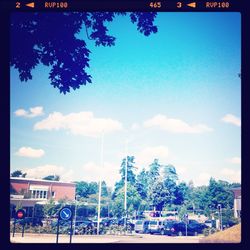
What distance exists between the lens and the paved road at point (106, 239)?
2018mm

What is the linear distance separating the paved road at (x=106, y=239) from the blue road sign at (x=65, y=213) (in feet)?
0.42

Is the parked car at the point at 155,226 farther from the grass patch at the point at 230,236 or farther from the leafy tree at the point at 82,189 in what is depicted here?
the leafy tree at the point at 82,189

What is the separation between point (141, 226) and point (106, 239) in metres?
0.27

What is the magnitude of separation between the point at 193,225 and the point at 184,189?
0.93ft

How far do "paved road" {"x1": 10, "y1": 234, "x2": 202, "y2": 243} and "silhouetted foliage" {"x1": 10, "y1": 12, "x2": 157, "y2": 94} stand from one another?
41.5 inches

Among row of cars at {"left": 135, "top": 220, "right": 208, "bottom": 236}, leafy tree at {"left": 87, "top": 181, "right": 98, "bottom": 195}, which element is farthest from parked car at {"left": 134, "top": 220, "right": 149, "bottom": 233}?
leafy tree at {"left": 87, "top": 181, "right": 98, "bottom": 195}

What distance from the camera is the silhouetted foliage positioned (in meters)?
2.19

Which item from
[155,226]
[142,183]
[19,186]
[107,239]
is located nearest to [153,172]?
[142,183]

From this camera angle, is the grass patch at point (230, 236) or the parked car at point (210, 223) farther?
the parked car at point (210, 223)

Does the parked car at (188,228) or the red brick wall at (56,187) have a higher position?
the red brick wall at (56,187)

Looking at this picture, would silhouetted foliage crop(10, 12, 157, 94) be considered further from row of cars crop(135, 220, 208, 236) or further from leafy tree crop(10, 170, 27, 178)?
row of cars crop(135, 220, 208, 236)

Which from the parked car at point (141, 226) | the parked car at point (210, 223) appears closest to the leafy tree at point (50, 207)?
the parked car at point (141, 226)
